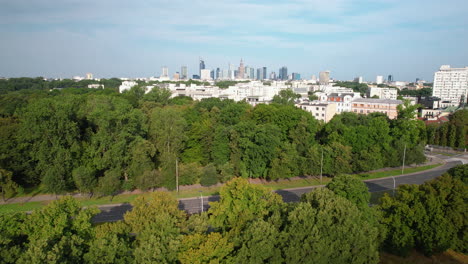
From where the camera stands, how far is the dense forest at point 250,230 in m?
14.0

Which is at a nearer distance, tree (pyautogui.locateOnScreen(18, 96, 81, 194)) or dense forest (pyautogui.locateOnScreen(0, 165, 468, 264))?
dense forest (pyautogui.locateOnScreen(0, 165, 468, 264))

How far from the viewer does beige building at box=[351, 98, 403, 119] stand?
63156 millimetres

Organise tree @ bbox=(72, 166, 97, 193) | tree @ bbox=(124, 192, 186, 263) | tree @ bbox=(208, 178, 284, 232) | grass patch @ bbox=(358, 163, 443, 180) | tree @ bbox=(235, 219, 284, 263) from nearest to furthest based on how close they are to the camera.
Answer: tree @ bbox=(124, 192, 186, 263), tree @ bbox=(235, 219, 284, 263), tree @ bbox=(208, 178, 284, 232), tree @ bbox=(72, 166, 97, 193), grass patch @ bbox=(358, 163, 443, 180)

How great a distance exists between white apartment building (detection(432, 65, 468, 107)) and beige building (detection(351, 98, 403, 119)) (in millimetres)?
67010

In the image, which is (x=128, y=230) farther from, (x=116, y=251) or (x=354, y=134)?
(x=354, y=134)

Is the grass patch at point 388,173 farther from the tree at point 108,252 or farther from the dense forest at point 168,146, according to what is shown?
the tree at point 108,252

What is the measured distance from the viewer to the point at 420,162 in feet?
127

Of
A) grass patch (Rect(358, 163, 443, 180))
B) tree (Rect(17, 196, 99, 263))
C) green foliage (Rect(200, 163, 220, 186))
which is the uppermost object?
tree (Rect(17, 196, 99, 263))

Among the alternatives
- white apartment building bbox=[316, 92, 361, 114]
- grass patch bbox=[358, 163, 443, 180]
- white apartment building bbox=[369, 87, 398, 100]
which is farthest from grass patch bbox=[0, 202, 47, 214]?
white apartment building bbox=[369, 87, 398, 100]

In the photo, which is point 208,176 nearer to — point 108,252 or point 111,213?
point 111,213

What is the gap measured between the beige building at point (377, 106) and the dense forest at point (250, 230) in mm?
47143

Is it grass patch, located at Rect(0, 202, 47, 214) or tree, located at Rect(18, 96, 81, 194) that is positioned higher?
tree, located at Rect(18, 96, 81, 194)

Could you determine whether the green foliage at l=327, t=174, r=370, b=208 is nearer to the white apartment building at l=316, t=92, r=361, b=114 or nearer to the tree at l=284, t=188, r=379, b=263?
the tree at l=284, t=188, r=379, b=263

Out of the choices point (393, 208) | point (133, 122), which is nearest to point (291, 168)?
point (393, 208)
